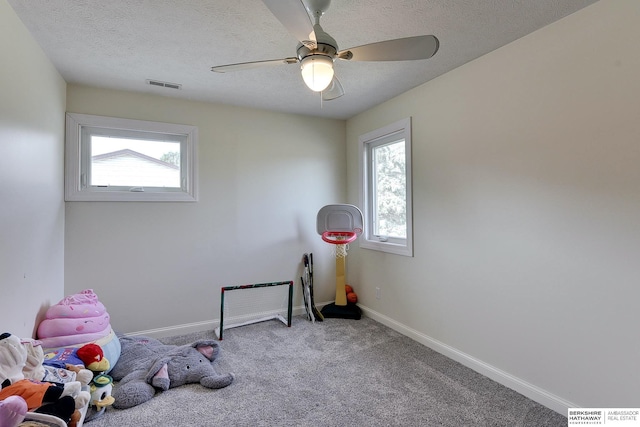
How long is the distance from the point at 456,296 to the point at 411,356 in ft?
2.10

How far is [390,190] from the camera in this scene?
3506mm

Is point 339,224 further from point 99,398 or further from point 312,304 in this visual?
point 99,398

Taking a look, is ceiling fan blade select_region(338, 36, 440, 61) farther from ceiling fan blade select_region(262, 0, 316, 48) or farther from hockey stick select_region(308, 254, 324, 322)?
hockey stick select_region(308, 254, 324, 322)

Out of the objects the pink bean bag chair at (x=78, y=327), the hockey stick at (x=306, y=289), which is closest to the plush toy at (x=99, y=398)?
the pink bean bag chair at (x=78, y=327)

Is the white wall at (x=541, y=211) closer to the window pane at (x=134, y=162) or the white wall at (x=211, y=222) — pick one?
the white wall at (x=211, y=222)

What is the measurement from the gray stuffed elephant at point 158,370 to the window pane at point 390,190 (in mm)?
2112

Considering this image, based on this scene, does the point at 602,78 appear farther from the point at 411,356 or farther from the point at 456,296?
the point at 411,356

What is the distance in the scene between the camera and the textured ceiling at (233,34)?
1.78 meters

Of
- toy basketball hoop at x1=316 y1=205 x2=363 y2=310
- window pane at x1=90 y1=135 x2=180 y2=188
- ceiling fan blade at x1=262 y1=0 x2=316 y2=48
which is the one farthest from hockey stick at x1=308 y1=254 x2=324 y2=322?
ceiling fan blade at x1=262 y1=0 x2=316 y2=48

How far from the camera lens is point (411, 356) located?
2682 mm

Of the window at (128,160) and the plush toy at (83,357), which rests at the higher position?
the window at (128,160)

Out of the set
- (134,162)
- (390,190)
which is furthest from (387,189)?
(134,162)

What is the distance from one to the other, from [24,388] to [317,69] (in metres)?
2.01

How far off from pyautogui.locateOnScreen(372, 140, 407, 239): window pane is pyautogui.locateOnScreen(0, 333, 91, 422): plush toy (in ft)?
9.32
